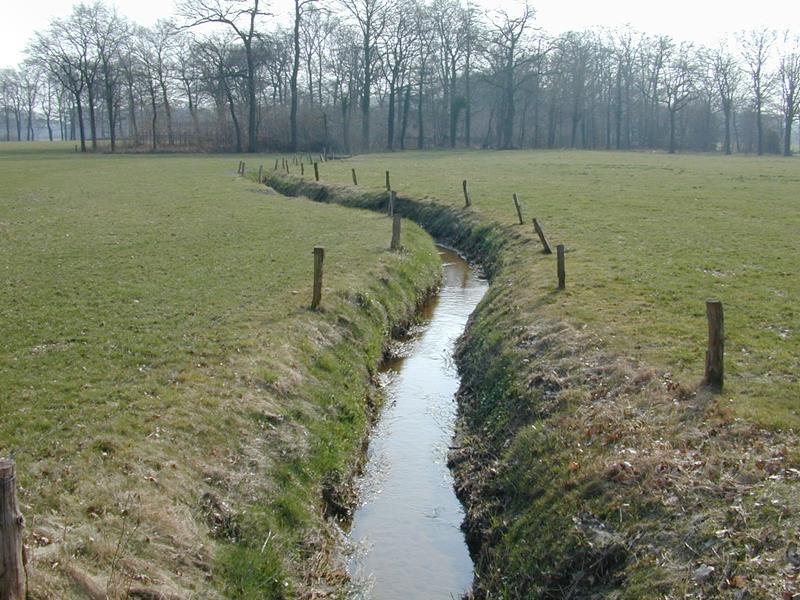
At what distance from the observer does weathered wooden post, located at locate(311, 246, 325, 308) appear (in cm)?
1602

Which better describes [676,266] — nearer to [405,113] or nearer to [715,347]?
[715,347]

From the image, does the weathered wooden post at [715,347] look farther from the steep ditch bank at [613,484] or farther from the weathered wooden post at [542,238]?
the weathered wooden post at [542,238]

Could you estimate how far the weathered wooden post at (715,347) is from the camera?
10.5 meters

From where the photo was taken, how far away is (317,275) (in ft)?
53.1

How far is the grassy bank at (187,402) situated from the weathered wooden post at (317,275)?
322 millimetres

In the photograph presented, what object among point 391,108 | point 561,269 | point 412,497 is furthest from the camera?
point 391,108

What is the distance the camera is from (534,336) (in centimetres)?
1497

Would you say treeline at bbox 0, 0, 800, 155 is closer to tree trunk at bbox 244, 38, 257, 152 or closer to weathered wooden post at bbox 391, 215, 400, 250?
tree trunk at bbox 244, 38, 257, 152

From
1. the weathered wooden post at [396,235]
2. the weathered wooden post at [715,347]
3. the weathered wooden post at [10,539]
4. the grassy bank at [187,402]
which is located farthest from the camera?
the weathered wooden post at [396,235]

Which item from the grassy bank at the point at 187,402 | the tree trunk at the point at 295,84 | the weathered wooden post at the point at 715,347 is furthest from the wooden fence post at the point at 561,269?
the tree trunk at the point at 295,84

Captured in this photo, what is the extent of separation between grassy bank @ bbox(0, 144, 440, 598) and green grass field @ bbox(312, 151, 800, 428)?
500cm

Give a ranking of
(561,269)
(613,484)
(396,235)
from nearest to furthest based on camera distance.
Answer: (613,484), (561,269), (396,235)

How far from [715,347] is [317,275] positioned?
8.47m

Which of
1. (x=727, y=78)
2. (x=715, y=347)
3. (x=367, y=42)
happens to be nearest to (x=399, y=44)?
(x=367, y=42)
